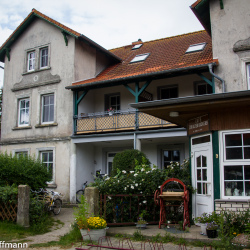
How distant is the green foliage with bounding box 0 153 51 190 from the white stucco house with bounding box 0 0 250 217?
1051 mm

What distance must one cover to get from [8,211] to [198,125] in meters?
6.08

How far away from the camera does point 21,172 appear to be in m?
11.7

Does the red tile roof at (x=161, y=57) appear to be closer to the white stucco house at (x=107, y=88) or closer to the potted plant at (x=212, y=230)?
the white stucco house at (x=107, y=88)

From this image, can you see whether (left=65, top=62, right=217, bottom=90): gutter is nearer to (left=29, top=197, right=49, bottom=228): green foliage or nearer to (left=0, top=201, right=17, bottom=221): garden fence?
(left=29, top=197, right=49, bottom=228): green foliage

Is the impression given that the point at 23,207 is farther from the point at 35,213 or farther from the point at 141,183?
the point at 141,183

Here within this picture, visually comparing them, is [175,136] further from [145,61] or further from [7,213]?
[7,213]

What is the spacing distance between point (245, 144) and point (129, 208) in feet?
11.0

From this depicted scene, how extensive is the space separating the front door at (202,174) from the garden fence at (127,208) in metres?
1.12

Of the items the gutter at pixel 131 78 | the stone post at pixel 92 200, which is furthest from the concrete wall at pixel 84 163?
the stone post at pixel 92 200

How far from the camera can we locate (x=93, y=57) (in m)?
18.1

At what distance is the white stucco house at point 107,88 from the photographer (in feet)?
41.1

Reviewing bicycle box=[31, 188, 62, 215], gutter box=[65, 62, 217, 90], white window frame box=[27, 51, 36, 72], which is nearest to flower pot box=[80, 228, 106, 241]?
bicycle box=[31, 188, 62, 215]

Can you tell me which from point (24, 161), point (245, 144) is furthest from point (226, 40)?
point (24, 161)

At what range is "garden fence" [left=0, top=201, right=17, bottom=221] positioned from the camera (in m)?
9.65
